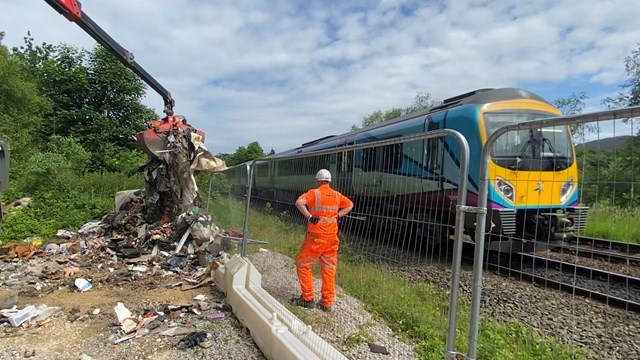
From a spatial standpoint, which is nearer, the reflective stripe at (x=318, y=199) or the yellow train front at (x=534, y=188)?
the yellow train front at (x=534, y=188)

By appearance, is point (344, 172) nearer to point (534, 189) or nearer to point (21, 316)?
point (534, 189)

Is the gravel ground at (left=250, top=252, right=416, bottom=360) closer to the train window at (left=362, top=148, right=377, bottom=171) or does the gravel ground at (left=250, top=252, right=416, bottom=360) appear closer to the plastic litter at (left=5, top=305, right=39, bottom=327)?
the train window at (left=362, top=148, right=377, bottom=171)

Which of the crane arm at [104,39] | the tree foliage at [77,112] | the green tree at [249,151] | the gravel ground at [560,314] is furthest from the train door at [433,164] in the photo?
the green tree at [249,151]

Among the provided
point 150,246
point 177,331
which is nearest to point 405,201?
point 177,331

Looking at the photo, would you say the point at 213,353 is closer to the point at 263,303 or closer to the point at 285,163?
the point at 263,303

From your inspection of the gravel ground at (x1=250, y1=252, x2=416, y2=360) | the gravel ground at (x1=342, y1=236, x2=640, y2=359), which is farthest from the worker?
the gravel ground at (x1=342, y1=236, x2=640, y2=359)

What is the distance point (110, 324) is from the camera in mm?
4441

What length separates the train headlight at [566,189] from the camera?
8.13 feet

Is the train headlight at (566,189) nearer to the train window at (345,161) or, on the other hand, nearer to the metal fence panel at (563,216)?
the metal fence panel at (563,216)

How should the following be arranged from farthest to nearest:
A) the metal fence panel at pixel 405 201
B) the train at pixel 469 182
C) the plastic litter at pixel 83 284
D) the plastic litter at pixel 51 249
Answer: the plastic litter at pixel 51 249, the plastic litter at pixel 83 284, the metal fence panel at pixel 405 201, the train at pixel 469 182

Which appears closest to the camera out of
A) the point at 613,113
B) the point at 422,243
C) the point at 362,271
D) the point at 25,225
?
the point at 613,113

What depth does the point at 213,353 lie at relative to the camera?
368 centimetres

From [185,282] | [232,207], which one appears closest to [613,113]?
[185,282]

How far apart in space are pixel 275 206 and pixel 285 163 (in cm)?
90
